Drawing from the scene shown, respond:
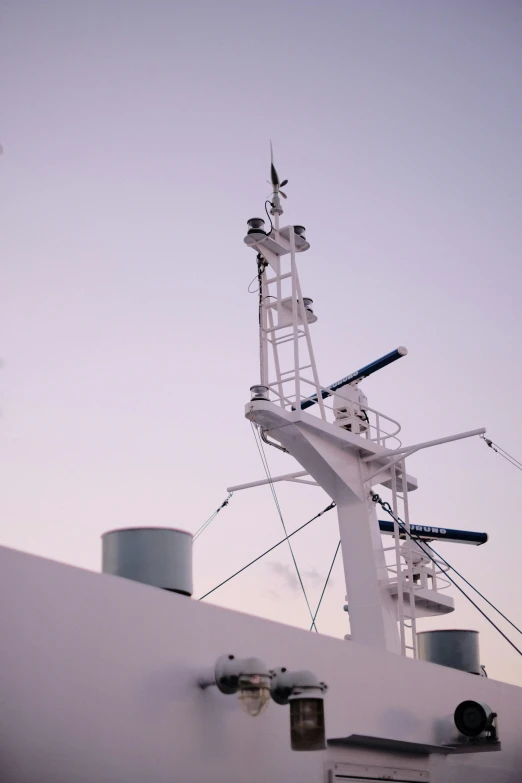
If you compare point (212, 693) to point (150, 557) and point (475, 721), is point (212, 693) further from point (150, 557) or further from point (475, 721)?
point (475, 721)

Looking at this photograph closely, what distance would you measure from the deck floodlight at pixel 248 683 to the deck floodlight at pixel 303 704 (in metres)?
0.24

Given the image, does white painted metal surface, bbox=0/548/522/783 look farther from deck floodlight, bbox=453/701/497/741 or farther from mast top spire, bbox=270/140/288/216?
mast top spire, bbox=270/140/288/216

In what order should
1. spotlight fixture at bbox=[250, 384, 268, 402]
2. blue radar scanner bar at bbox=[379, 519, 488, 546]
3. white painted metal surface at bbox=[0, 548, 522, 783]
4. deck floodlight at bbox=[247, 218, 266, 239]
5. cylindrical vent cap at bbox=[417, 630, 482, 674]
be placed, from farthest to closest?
blue radar scanner bar at bbox=[379, 519, 488, 546]
deck floodlight at bbox=[247, 218, 266, 239]
cylindrical vent cap at bbox=[417, 630, 482, 674]
spotlight fixture at bbox=[250, 384, 268, 402]
white painted metal surface at bbox=[0, 548, 522, 783]


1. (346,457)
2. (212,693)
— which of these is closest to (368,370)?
(346,457)

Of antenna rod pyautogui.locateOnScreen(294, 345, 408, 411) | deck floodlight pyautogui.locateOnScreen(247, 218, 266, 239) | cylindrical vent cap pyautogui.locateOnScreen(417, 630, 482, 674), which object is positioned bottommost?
cylindrical vent cap pyautogui.locateOnScreen(417, 630, 482, 674)

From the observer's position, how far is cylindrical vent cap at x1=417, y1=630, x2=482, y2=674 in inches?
553

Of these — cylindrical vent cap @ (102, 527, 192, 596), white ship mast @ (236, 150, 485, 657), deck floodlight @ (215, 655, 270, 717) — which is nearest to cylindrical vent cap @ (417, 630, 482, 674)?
white ship mast @ (236, 150, 485, 657)

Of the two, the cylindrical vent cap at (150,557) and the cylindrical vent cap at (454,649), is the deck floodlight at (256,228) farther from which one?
the cylindrical vent cap at (150,557)

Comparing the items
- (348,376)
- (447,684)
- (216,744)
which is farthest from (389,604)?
(216,744)

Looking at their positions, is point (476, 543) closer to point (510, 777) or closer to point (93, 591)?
point (510, 777)

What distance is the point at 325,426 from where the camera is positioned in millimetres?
13586

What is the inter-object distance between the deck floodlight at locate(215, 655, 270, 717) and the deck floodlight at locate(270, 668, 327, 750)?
24cm

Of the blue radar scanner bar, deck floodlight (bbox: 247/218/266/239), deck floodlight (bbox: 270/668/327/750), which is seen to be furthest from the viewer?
the blue radar scanner bar

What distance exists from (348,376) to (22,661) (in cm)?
1029
